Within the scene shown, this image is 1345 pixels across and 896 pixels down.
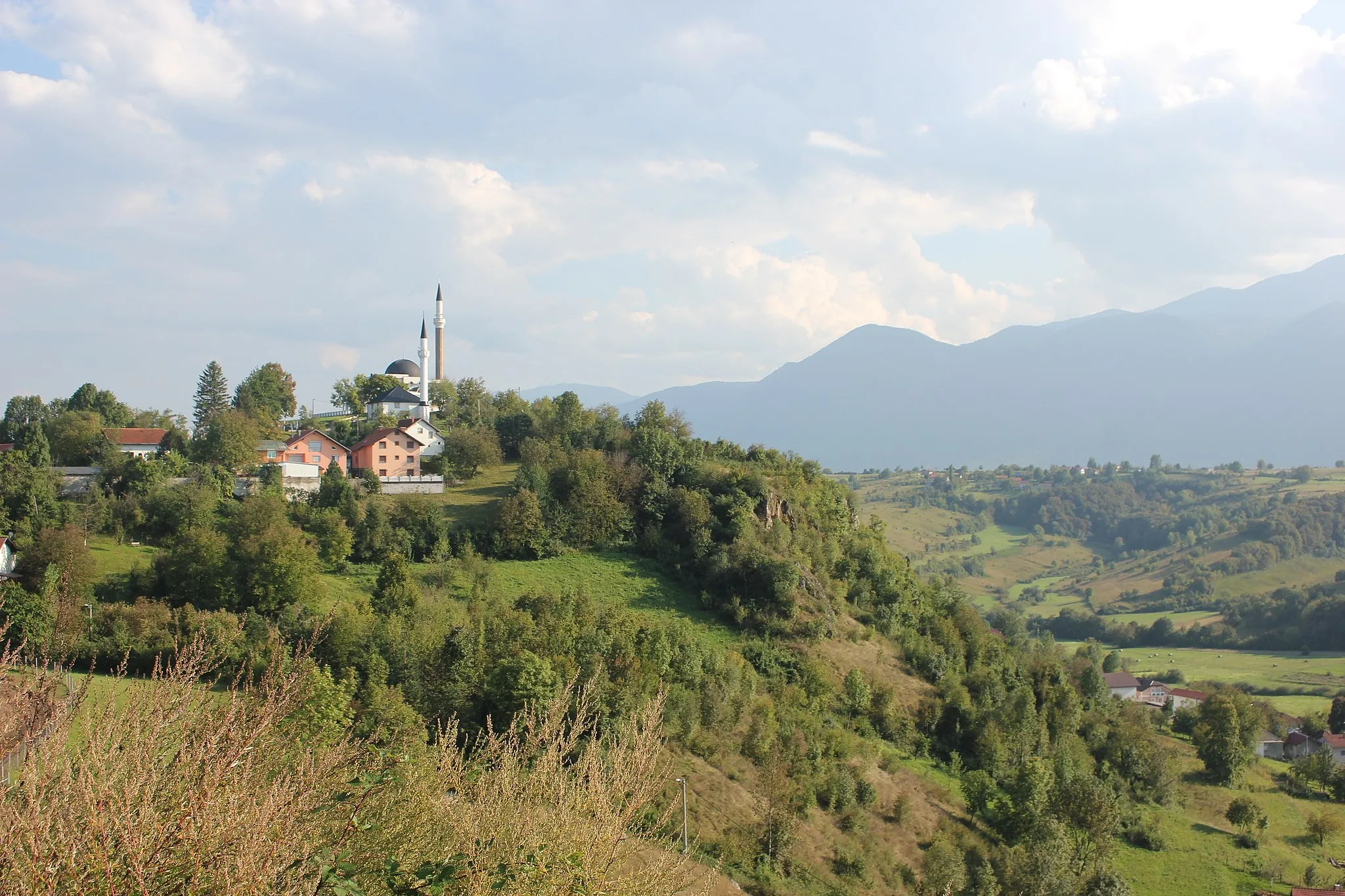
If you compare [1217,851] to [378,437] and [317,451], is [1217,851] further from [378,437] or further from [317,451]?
[317,451]

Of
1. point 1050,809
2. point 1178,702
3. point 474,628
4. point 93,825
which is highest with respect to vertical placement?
point 93,825

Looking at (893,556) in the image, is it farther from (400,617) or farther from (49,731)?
(49,731)

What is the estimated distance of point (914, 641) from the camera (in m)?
37.1

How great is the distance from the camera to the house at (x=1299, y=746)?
161 ft

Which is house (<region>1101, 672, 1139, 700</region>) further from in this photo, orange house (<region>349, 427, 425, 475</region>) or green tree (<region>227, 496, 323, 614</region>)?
green tree (<region>227, 496, 323, 614</region>)

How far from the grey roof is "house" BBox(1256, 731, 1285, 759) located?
2135 inches

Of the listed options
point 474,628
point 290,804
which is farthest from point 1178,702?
point 290,804

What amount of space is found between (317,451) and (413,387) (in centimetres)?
2343

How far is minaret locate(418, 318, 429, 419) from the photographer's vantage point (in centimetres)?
5484

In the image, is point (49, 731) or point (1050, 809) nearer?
point (49, 731)

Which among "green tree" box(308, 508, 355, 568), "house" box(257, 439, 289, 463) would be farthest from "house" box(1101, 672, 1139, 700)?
"house" box(257, 439, 289, 463)

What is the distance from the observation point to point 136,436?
43594 millimetres

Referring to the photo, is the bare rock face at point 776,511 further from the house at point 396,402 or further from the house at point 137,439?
the house at point 137,439

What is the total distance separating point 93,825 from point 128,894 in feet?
1.38
